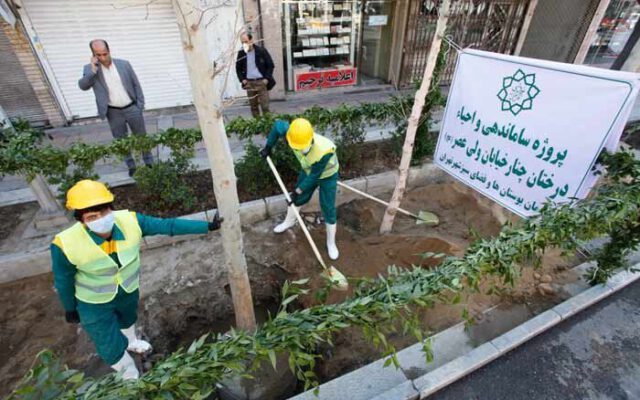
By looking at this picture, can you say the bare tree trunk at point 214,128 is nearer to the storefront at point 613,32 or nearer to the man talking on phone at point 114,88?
the man talking on phone at point 114,88

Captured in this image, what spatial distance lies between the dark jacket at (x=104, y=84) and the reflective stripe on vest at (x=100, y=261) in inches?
129

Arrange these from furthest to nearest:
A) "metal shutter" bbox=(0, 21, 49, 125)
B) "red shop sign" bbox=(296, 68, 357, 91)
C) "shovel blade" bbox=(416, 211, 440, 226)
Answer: "red shop sign" bbox=(296, 68, 357, 91) < "metal shutter" bbox=(0, 21, 49, 125) < "shovel blade" bbox=(416, 211, 440, 226)

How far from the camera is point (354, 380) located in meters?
2.69

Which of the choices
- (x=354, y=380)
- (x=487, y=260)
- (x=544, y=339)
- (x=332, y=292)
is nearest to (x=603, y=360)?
(x=544, y=339)

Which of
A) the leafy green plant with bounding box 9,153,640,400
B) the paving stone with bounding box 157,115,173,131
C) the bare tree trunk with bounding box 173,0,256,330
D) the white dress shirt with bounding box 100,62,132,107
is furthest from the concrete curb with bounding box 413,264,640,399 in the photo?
the paving stone with bounding box 157,115,173,131

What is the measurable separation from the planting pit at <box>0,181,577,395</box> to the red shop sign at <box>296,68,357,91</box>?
599cm

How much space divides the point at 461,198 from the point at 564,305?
7.19 feet

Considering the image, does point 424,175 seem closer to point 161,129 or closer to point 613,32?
point 161,129

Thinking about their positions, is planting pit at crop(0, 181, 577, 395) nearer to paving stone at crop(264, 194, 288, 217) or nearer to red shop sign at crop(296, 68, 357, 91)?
paving stone at crop(264, 194, 288, 217)

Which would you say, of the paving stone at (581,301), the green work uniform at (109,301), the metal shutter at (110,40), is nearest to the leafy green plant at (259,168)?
the green work uniform at (109,301)

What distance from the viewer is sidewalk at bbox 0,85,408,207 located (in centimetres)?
510

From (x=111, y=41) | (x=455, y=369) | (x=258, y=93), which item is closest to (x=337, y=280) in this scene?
(x=455, y=369)

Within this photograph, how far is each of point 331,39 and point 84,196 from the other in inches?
363

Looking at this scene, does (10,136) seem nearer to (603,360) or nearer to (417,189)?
(417,189)
